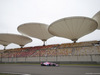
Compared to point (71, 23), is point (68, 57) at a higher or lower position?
lower

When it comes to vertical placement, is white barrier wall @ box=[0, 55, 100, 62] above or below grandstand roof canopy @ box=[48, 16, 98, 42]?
below

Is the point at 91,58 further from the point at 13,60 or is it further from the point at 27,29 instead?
the point at 27,29

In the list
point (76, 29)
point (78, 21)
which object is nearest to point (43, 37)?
point (76, 29)

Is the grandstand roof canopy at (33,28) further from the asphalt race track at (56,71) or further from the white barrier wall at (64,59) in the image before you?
the asphalt race track at (56,71)

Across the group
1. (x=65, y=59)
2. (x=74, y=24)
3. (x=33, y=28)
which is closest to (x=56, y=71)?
(x=65, y=59)

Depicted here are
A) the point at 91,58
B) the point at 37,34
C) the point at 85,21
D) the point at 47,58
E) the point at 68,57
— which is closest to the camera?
the point at 91,58

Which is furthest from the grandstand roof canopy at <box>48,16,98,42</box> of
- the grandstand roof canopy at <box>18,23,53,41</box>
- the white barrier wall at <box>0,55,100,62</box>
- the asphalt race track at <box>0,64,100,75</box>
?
the asphalt race track at <box>0,64,100,75</box>

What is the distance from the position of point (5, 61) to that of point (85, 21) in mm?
28978

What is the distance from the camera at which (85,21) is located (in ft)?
87.9

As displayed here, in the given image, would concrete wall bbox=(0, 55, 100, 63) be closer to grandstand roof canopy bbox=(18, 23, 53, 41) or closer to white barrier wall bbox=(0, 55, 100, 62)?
white barrier wall bbox=(0, 55, 100, 62)

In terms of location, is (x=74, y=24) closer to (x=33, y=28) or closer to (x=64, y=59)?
(x=64, y=59)

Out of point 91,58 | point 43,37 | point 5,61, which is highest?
point 43,37

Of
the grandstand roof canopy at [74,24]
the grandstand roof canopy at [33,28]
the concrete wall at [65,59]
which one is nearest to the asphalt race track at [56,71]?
the concrete wall at [65,59]

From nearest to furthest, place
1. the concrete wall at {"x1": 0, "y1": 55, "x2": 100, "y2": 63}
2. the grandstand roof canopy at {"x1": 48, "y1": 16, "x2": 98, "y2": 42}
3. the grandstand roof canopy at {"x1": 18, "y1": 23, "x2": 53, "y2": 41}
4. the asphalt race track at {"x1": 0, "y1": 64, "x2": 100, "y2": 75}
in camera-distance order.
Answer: the asphalt race track at {"x1": 0, "y1": 64, "x2": 100, "y2": 75} → the concrete wall at {"x1": 0, "y1": 55, "x2": 100, "y2": 63} → the grandstand roof canopy at {"x1": 48, "y1": 16, "x2": 98, "y2": 42} → the grandstand roof canopy at {"x1": 18, "y1": 23, "x2": 53, "y2": 41}
